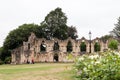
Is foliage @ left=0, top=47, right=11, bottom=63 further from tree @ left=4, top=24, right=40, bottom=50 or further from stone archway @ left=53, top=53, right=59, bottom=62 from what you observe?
stone archway @ left=53, top=53, right=59, bottom=62

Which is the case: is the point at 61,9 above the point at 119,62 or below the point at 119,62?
above

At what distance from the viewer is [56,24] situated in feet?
266

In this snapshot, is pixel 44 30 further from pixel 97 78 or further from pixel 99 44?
pixel 97 78

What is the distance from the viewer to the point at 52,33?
266ft

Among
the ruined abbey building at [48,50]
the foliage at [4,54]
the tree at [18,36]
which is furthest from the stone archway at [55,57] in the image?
the foliage at [4,54]

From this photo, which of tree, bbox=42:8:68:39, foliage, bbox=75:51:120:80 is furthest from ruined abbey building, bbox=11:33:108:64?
foliage, bbox=75:51:120:80

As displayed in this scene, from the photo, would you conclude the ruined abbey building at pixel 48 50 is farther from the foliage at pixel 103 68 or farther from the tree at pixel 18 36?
the foliage at pixel 103 68

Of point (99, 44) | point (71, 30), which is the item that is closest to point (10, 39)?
point (71, 30)

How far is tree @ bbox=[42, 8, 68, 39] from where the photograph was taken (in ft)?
263

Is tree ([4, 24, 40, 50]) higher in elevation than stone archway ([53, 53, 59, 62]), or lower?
higher

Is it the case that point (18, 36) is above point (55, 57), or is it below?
above

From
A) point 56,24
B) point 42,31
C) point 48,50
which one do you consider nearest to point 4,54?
point 42,31

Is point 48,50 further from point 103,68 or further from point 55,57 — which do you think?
point 103,68

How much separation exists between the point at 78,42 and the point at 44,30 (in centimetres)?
1689
